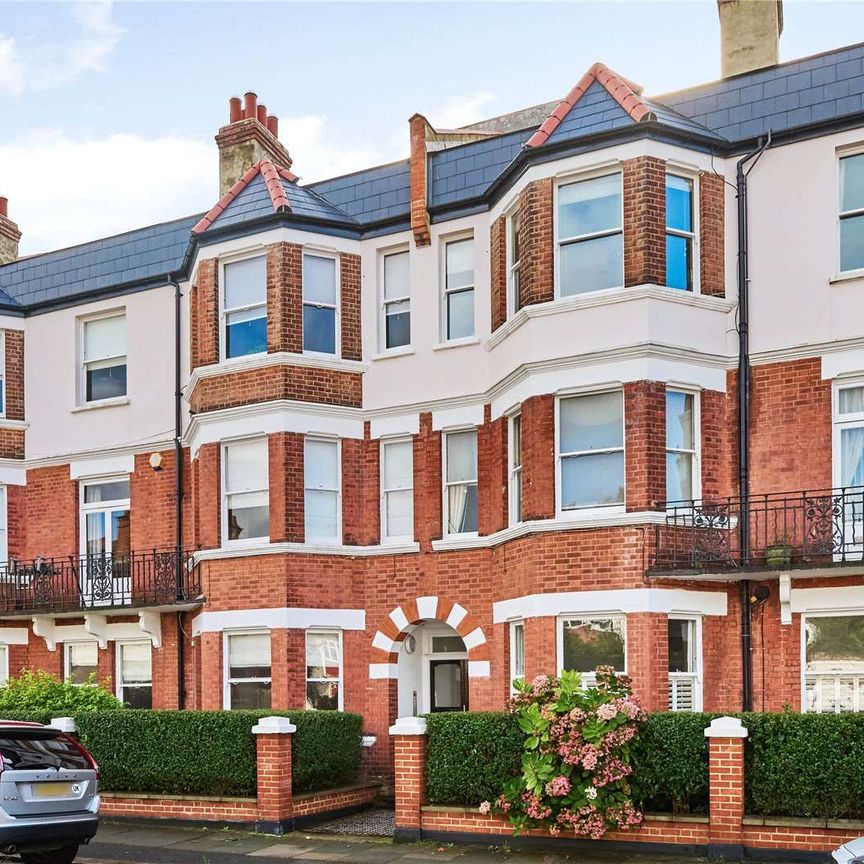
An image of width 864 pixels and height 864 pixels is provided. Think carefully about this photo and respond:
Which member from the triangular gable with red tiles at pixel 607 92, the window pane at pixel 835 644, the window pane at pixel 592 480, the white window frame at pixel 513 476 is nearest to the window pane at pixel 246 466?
the white window frame at pixel 513 476

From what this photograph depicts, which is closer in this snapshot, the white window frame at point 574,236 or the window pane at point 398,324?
the white window frame at point 574,236

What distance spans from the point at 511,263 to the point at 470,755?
7.15 m

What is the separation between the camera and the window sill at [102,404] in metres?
21.5

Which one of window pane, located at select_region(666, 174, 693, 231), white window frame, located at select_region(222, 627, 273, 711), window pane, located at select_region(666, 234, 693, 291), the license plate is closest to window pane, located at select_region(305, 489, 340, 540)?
white window frame, located at select_region(222, 627, 273, 711)

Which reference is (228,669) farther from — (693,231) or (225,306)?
(693,231)

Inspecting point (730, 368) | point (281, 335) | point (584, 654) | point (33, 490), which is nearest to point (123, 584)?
point (33, 490)

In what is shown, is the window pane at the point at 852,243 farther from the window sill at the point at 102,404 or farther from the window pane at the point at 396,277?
the window sill at the point at 102,404

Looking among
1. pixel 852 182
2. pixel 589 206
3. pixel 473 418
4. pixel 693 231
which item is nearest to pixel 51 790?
pixel 473 418

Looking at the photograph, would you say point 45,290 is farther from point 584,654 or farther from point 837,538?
point 837,538

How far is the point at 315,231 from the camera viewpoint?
1919 centimetres

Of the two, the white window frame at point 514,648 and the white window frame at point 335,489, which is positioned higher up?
the white window frame at point 335,489

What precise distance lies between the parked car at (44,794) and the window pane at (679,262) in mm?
9345

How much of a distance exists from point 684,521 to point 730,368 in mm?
2227

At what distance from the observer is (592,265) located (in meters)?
16.4
